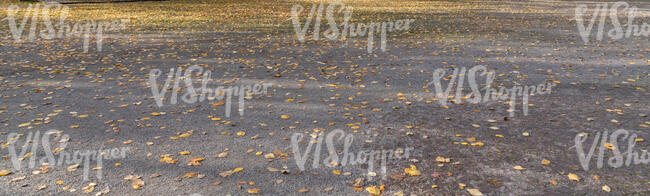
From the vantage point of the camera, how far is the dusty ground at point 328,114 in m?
4.25

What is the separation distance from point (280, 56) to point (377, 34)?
14.0 ft

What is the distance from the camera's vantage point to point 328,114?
6.18 metres

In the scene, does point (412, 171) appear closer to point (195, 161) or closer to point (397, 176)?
point (397, 176)

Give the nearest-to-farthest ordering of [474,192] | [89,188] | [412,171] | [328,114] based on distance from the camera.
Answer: [474,192]
[89,188]
[412,171]
[328,114]

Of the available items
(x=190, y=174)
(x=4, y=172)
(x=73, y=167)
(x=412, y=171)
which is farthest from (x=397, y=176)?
(x=4, y=172)

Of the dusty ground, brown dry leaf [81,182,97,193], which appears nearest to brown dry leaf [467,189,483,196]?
the dusty ground

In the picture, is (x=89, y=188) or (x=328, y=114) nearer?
(x=89, y=188)

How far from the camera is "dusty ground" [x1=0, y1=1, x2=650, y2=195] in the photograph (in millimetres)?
4246

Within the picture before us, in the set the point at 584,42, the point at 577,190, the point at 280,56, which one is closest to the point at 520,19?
the point at 584,42

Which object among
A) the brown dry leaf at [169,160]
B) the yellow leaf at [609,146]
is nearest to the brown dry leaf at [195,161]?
the brown dry leaf at [169,160]

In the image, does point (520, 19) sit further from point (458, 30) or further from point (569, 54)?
point (569, 54)

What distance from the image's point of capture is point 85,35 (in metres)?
13.7

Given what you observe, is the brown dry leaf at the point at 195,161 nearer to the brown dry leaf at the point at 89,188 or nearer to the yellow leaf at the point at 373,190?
the brown dry leaf at the point at 89,188

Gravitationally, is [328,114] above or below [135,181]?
above
